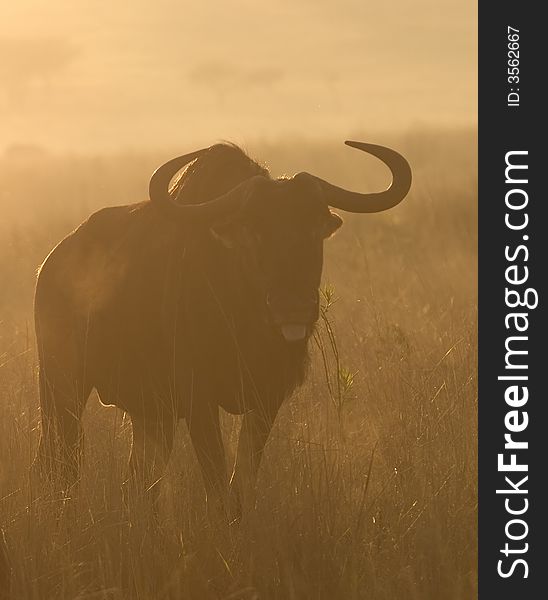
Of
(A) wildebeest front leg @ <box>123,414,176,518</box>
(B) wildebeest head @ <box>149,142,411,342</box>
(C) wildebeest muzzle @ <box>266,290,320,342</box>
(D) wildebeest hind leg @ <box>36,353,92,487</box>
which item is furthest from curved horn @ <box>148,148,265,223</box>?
(D) wildebeest hind leg @ <box>36,353,92,487</box>

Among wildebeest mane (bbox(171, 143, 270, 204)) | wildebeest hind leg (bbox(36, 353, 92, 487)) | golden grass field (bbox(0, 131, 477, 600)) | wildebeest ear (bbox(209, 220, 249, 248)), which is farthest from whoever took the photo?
wildebeest hind leg (bbox(36, 353, 92, 487))

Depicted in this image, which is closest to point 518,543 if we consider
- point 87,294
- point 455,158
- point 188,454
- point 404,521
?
point 404,521

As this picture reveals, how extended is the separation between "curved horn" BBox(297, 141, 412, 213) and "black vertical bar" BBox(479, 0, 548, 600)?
598mm

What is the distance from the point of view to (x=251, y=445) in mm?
5445

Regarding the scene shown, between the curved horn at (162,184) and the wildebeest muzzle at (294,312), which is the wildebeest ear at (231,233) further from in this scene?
the wildebeest muzzle at (294,312)

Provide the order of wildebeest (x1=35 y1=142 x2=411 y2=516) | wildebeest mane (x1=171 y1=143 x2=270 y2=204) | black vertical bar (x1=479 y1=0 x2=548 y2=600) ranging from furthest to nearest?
wildebeest mane (x1=171 y1=143 x2=270 y2=204), wildebeest (x1=35 y1=142 x2=411 y2=516), black vertical bar (x1=479 y1=0 x2=548 y2=600)

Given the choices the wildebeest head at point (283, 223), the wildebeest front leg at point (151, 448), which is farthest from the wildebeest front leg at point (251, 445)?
the wildebeest head at point (283, 223)

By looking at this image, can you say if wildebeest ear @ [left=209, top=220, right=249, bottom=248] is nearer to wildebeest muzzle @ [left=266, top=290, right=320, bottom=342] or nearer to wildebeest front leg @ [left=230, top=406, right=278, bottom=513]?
wildebeest muzzle @ [left=266, top=290, right=320, bottom=342]

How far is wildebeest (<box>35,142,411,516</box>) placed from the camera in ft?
16.8

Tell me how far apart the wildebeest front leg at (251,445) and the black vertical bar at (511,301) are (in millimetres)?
1000

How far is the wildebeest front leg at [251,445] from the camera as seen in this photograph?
17.2 feet

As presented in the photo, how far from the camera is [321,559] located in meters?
4.57

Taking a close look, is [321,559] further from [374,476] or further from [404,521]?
[374,476]

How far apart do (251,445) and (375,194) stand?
1324 mm
